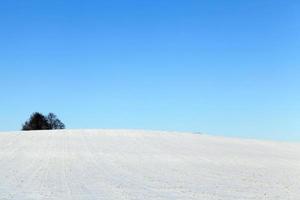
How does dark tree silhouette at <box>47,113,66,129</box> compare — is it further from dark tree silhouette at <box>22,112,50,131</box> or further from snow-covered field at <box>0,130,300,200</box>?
snow-covered field at <box>0,130,300,200</box>

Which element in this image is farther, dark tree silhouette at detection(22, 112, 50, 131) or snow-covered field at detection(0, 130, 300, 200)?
dark tree silhouette at detection(22, 112, 50, 131)

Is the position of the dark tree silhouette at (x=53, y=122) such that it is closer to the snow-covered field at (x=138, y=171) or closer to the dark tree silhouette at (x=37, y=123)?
the dark tree silhouette at (x=37, y=123)

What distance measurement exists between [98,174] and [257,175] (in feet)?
26.1

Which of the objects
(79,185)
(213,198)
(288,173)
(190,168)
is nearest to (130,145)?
(190,168)

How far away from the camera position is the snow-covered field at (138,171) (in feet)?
62.2

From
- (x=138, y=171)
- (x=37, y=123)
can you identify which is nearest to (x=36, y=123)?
(x=37, y=123)

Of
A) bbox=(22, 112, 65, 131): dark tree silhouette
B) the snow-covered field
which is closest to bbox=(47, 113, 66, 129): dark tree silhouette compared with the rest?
bbox=(22, 112, 65, 131): dark tree silhouette

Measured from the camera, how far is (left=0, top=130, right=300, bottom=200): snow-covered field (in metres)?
19.0

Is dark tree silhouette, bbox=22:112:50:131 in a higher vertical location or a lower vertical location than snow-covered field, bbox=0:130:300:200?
higher

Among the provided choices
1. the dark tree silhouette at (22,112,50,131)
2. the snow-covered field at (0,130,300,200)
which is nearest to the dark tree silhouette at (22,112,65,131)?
the dark tree silhouette at (22,112,50,131)

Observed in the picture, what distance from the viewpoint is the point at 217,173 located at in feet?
91.0

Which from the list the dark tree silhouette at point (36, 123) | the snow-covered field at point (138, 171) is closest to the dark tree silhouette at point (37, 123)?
the dark tree silhouette at point (36, 123)

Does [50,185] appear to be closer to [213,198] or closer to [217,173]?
[213,198]

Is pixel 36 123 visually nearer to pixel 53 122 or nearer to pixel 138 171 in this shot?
pixel 53 122
